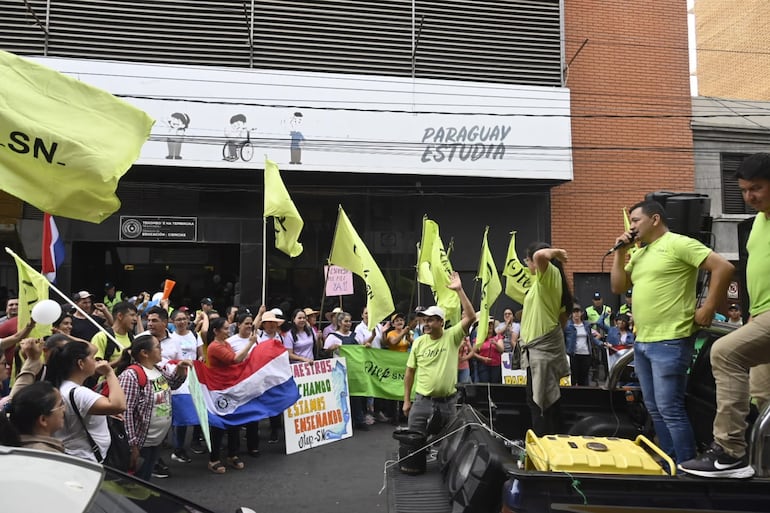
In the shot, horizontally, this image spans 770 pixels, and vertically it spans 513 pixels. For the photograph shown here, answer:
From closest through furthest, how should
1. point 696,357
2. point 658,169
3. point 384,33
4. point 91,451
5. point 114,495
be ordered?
point 114,495, point 91,451, point 696,357, point 384,33, point 658,169

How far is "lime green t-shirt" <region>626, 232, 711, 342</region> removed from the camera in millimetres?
3549

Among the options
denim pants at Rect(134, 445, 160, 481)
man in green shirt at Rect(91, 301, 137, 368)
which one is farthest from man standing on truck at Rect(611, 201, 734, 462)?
man in green shirt at Rect(91, 301, 137, 368)

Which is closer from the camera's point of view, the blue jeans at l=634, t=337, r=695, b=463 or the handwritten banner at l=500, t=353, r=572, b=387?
the blue jeans at l=634, t=337, r=695, b=463

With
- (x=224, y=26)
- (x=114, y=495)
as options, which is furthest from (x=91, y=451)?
(x=224, y=26)

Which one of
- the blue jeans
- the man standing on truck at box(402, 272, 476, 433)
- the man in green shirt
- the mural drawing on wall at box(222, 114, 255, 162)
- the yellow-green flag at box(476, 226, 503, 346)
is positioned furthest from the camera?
the mural drawing on wall at box(222, 114, 255, 162)

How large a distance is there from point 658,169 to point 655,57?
3.12 m

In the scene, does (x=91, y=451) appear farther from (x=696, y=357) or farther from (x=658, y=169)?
(x=658, y=169)

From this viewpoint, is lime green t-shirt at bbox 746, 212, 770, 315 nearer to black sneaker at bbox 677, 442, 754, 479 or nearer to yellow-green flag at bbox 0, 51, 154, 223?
black sneaker at bbox 677, 442, 754, 479

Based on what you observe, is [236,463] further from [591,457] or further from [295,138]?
[295,138]

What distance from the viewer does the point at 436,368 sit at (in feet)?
19.3

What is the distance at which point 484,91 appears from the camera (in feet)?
46.4

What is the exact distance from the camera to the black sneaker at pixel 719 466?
8.98ft

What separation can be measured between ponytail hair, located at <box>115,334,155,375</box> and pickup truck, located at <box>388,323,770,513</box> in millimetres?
2368

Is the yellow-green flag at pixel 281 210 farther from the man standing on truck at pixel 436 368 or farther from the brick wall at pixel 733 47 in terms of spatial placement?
the brick wall at pixel 733 47
